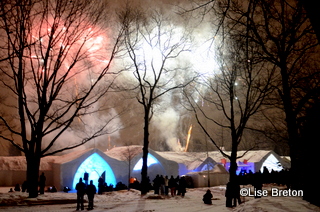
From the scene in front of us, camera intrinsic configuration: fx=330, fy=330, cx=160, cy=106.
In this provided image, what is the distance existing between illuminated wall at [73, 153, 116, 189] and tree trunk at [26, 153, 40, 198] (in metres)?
17.5

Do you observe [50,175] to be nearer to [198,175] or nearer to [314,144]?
[198,175]

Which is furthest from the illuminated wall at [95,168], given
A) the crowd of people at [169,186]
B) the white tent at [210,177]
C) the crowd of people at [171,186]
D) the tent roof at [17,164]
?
the crowd of people at [169,186]

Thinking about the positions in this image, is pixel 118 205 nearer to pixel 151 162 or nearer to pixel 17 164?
pixel 151 162

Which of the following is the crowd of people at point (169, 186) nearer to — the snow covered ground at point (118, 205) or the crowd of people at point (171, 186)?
the crowd of people at point (171, 186)

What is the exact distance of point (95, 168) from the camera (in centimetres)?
3681

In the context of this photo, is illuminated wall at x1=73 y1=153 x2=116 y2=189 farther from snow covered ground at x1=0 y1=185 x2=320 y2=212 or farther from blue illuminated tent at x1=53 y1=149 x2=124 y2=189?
snow covered ground at x1=0 y1=185 x2=320 y2=212

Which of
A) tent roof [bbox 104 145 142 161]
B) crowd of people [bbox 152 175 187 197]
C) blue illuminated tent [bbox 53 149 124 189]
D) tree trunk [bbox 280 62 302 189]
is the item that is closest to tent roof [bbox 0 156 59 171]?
blue illuminated tent [bbox 53 149 124 189]

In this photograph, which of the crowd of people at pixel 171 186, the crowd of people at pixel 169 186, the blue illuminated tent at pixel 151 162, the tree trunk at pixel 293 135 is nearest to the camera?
the tree trunk at pixel 293 135

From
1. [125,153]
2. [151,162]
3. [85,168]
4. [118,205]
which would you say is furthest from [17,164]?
[118,205]

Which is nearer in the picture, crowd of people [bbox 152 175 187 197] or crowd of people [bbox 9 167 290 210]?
crowd of people [bbox 9 167 290 210]

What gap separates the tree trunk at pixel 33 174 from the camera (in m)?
17.5

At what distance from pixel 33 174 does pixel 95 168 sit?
1935 cm

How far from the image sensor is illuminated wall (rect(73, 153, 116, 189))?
35.6 metres

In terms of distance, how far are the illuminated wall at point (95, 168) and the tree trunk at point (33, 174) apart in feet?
57.5
